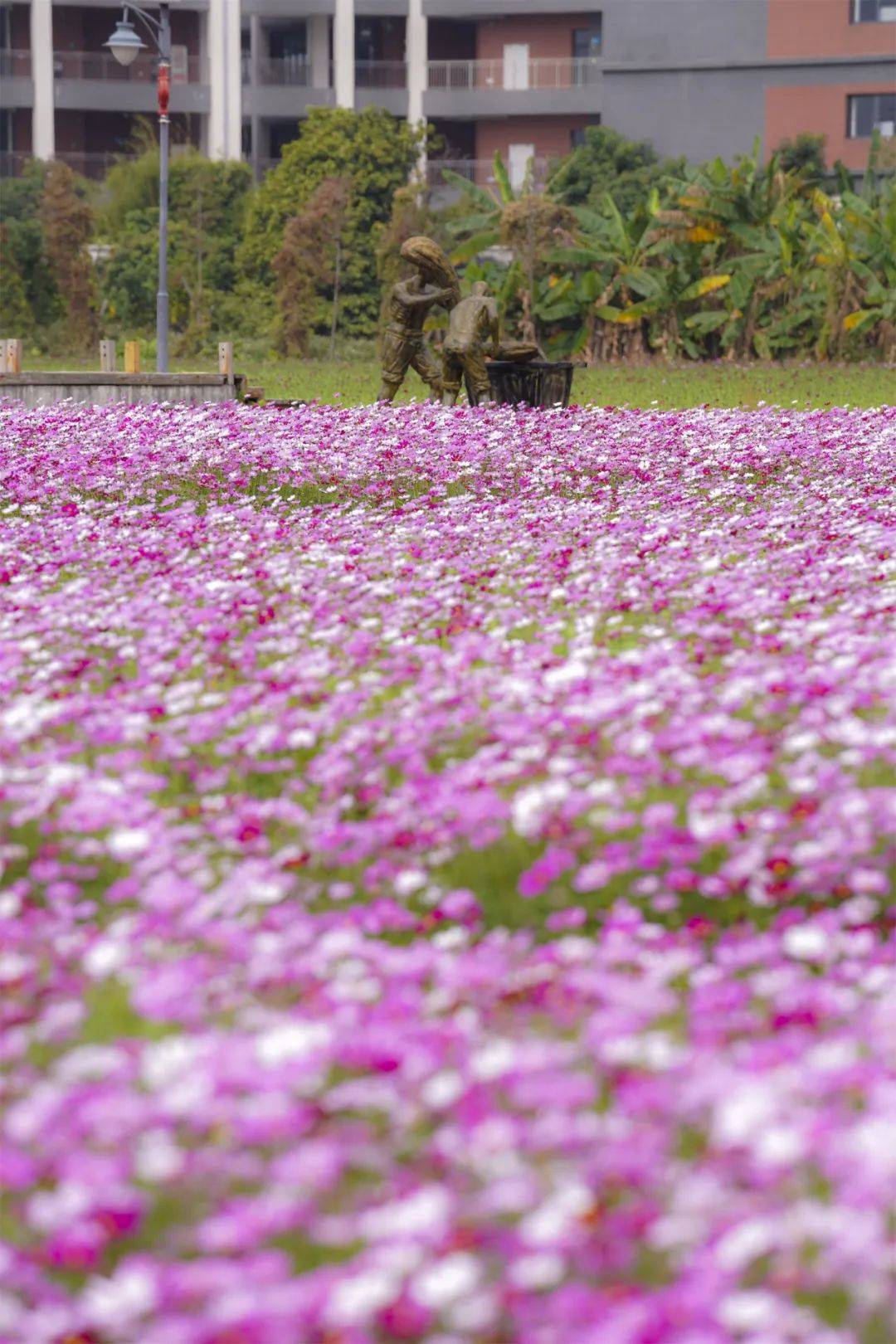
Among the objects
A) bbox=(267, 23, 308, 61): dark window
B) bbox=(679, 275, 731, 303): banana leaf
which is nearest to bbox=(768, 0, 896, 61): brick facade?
bbox=(267, 23, 308, 61): dark window

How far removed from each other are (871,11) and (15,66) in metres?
24.8

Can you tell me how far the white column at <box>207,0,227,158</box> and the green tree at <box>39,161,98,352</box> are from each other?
10.1 meters

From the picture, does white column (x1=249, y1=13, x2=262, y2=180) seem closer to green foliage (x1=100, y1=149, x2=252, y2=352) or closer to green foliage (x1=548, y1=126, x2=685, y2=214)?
green foliage (x1=100, y1=149, x2=252, y2=352)

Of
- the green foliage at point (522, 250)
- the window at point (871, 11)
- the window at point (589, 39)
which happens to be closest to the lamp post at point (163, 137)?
the green foliage at point (522, 250)

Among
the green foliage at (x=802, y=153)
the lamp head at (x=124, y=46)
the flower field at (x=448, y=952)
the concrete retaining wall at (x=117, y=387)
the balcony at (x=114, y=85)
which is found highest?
the balcony at (x=114, y=85)

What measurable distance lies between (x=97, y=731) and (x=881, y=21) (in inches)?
1920

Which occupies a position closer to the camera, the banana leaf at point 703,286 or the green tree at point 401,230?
the banana leaf at point 703,286

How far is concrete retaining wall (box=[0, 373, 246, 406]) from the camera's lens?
22.0m

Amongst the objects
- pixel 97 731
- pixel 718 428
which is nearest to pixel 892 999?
pixel 97 731

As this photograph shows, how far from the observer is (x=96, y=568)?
9.76m

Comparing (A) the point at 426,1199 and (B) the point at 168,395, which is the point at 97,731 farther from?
(B) the point at 168,395

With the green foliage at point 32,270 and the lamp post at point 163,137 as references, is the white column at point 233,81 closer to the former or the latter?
the green foliage at point 32,270

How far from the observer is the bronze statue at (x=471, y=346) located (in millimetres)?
19047

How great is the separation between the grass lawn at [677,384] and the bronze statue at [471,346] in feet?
7.60
